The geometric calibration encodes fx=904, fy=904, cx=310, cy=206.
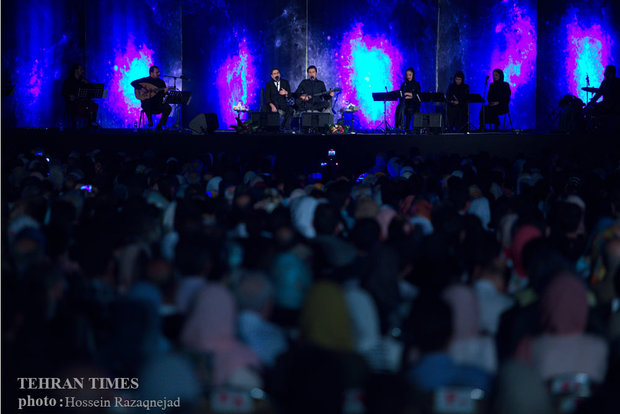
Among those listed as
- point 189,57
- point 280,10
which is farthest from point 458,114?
point 189,57

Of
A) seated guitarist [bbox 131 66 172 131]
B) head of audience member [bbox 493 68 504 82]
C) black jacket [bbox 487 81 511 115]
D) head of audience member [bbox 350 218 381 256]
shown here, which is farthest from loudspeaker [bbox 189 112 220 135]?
head of audience member [bbox 350 218 381 256]

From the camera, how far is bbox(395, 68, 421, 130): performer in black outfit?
1876cm

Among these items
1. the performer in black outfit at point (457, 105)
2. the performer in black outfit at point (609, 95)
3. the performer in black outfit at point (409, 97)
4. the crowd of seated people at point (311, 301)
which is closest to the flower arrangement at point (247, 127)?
the performer in black outfit at point (409, 97)

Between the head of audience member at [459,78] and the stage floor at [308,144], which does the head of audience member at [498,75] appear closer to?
the head of audience member at [459,78]

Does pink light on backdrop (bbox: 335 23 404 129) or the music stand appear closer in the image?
the music stand

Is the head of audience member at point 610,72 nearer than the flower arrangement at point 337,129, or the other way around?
the head of audience member at point 610,72

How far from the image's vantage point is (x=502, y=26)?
19.9 meters

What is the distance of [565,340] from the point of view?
4324 mm

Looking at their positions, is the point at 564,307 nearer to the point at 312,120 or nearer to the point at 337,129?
the point at 312,120

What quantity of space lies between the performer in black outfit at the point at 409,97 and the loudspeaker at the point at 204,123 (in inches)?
157

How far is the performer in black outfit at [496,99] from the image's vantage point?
1866cm

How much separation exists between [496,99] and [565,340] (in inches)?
585

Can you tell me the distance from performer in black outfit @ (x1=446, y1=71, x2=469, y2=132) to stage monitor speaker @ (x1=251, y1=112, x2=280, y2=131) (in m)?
3.64

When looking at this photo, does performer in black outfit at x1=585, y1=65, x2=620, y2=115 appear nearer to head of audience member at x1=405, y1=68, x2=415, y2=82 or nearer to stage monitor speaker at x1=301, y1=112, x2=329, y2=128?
head of audience member at x1=405, y1=68, x2=415, y2=82
